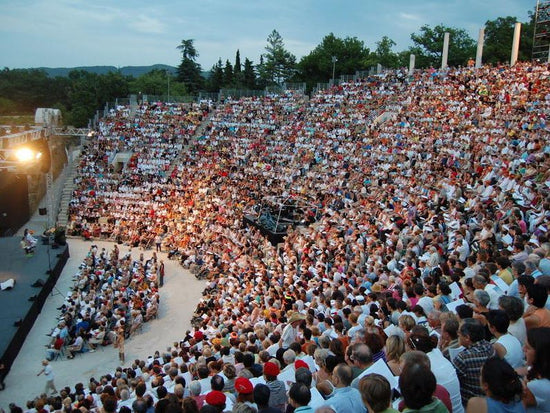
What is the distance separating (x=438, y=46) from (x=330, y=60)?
1371 cm

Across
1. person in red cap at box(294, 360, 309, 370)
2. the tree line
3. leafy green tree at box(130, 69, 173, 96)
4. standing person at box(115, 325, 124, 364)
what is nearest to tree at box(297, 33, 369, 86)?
the tree line

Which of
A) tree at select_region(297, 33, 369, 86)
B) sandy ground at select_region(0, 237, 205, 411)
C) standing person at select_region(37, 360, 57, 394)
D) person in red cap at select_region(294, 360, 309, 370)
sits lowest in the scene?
sandy ground at select_region(0, 237, 205, 411)

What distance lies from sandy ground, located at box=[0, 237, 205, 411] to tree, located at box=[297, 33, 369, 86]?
4448 centimetres

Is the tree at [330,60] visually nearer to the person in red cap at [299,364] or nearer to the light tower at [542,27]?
the light tower at [542,27]

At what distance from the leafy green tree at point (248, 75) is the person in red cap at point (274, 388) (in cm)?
5622

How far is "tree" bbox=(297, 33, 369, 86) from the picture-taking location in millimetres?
58938

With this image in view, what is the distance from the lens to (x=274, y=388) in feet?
14.4

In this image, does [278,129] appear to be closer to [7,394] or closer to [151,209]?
[151,209]

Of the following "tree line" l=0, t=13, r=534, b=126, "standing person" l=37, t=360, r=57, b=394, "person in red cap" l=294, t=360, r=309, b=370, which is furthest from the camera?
"tree line" l=0, t=13, r=534, b=126

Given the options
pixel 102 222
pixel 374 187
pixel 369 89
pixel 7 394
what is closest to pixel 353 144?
pixel 374 187

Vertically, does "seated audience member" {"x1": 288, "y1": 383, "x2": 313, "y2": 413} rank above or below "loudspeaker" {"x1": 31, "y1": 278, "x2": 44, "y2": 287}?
above

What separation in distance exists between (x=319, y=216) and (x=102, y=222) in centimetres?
1289

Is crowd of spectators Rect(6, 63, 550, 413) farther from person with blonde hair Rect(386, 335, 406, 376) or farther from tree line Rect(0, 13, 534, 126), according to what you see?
tree line Rect(0, 13, 534, 126)

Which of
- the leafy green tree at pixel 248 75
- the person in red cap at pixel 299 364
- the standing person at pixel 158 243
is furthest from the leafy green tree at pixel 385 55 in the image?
the person in red cap at pixel 299 364
